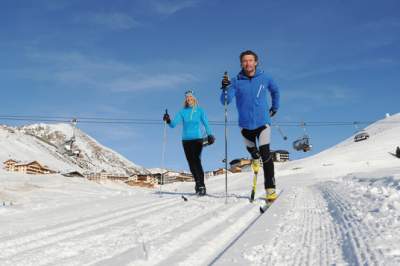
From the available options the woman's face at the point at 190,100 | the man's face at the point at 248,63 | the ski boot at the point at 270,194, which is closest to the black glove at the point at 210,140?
the woman's face at the point at 190,100

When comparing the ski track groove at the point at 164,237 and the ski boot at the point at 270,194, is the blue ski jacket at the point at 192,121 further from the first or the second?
the ski track groove at the point at 164,237

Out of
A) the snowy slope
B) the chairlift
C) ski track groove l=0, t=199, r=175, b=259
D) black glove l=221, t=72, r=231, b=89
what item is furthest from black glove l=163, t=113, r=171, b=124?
the snowy slope

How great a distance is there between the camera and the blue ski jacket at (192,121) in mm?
10000

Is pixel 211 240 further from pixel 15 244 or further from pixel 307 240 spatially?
pixel 15 244

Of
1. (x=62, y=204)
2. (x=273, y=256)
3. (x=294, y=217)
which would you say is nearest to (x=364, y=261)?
(x=273, y=256)

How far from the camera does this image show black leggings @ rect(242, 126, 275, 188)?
23.9 ft

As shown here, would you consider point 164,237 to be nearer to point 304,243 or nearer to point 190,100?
point 304,243

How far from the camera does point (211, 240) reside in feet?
11.6

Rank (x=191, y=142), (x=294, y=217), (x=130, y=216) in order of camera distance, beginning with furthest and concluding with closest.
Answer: (x=191, y=142), (x=130, y=216), (x=294, y=217)

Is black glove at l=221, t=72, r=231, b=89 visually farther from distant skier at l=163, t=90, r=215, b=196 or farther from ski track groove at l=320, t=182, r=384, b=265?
ski track groove at l=320, t=182, r=384, b=265

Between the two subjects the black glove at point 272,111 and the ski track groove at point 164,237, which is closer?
the ski track groove at point 164,237

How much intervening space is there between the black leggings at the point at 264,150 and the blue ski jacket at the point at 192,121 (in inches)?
85.9

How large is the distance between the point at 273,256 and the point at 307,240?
53 cm

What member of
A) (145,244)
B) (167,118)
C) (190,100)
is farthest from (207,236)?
(190,100)
